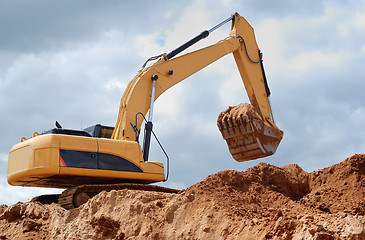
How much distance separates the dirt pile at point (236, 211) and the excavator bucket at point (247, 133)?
3.24 meters

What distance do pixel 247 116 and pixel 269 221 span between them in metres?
5.82

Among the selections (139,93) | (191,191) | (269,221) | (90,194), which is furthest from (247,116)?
(269,221)

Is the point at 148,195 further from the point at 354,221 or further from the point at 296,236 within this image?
the point at 354,221

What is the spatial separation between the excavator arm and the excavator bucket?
4 cm

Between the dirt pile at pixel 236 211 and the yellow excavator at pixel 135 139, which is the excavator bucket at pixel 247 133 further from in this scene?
the dirt pile at pixel 236 211

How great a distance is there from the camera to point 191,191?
6.11 meters

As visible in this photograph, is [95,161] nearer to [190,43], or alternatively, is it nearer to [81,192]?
[81,192]

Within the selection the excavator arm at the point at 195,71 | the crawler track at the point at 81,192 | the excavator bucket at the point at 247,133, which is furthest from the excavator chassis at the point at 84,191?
the excavator bucket at the point at 247,133

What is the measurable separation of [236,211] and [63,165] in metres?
3.80

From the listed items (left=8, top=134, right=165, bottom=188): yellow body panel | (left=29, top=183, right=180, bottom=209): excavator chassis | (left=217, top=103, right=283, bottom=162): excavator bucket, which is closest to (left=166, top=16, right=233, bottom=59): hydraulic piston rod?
(left=217, top=103, right=283, bottom=162): excavator bucket

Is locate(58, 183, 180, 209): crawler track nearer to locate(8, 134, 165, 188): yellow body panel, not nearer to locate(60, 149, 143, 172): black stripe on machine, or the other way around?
locate(8, 134, 165, 188): yellow body panel

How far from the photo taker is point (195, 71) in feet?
36.5

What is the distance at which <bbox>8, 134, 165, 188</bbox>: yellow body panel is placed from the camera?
8.03 meters

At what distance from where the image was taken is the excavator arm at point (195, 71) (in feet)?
31.2
